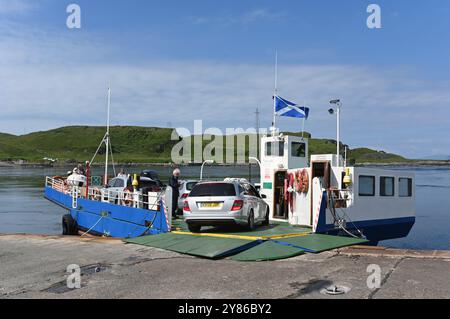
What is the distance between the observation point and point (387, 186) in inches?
734

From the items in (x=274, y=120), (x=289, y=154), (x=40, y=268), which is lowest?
(x=40, y=268)

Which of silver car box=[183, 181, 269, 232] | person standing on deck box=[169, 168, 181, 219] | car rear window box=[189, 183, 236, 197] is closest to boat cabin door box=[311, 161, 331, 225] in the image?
silver car box=[183, 181, 269, 232]

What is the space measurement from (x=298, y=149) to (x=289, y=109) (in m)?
2.04

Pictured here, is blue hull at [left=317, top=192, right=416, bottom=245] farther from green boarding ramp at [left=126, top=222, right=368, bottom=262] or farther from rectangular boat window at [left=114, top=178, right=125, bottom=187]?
rectangular boat window at [left=114, top=178, right=125, bottom=187]

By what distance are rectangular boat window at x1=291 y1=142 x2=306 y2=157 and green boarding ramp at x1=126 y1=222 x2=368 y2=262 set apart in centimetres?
568

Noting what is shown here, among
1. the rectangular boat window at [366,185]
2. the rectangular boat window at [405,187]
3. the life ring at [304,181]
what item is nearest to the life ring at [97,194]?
the life ring at [304,181]

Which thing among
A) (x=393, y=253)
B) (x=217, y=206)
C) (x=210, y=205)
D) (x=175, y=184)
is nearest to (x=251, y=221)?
(x=217, y=206)

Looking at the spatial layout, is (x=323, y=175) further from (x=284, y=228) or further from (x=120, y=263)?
(x=120, y=263)

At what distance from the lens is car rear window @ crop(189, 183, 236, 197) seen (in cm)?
1418

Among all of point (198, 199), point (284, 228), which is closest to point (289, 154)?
point (284, 228)

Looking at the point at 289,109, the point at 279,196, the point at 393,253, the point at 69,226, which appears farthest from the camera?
the point at 69,226

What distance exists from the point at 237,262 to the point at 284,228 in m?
5.59

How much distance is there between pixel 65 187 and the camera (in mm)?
29125

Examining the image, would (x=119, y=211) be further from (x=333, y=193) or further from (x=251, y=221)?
(x=333, y=193)
